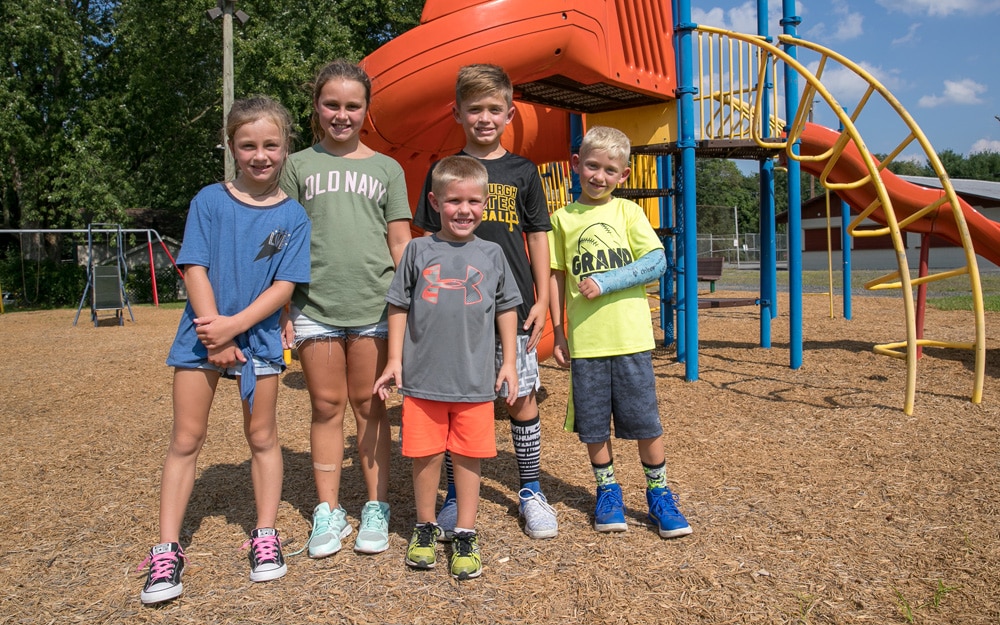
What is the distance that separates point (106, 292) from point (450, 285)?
12.5m

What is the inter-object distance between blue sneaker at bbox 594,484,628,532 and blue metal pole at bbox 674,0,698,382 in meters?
3.13

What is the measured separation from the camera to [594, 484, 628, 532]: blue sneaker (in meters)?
2.82

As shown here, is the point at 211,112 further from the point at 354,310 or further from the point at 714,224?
the point at 714,224

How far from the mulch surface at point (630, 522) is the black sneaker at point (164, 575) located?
0.14 ft

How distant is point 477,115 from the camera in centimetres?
278

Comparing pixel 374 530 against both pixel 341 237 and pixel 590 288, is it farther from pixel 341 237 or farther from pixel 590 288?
pixel 590 288

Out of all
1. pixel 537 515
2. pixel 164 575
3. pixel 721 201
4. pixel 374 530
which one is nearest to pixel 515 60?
pixel 537 515

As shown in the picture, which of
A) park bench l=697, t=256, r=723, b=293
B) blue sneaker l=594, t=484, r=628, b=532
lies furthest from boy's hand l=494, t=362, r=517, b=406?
park bench l=697, t=256, r=723, b=293

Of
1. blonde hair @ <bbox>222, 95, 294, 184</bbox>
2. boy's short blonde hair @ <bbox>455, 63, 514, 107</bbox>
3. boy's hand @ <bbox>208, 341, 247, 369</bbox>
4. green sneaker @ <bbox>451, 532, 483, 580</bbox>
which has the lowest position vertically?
green sneaker @ <bbox>451, 532, 483, 580</bbox>

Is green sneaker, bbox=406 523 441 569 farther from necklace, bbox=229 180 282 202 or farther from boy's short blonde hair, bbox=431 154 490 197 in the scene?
necklace, bbox=229 180 282 202

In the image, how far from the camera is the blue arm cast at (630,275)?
9.14ft

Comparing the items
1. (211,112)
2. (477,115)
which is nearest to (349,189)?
(477,115)

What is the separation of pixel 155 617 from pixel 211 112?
24437 mm

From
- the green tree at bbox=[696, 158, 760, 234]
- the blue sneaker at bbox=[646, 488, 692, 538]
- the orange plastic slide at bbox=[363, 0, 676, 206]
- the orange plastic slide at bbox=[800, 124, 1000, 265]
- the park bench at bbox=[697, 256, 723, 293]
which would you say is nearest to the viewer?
the blue sneaker at bbox=[646, 488, 692, 538]
